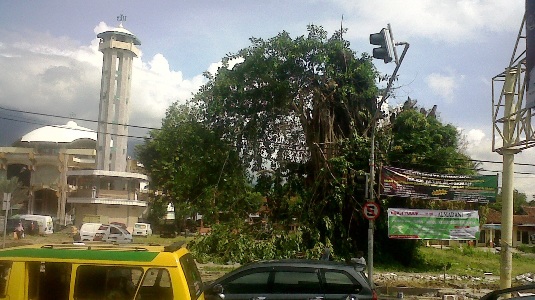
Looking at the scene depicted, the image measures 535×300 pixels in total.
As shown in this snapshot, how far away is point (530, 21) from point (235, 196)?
515 inches

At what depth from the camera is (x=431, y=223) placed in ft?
64.7

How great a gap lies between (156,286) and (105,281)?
A: 1.98 feet

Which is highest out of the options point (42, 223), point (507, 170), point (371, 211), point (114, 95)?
point (114, 95)

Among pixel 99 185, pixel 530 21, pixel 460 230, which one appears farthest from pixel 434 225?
→ pixel 99 185

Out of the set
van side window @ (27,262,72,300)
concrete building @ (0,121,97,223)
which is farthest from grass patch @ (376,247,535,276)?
concrete building @ (0,121,97,223)

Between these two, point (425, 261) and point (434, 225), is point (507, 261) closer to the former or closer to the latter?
point (434, 225)

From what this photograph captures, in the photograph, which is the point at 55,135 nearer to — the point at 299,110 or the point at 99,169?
the point at 99,169

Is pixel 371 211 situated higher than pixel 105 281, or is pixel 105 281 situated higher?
pixel 371 211

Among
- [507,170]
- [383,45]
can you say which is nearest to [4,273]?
[383,45]

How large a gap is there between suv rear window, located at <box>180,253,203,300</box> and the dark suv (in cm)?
162

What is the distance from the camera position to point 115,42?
6191 cm

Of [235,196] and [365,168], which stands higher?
[365,168]

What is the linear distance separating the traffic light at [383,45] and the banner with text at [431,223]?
31.3ft

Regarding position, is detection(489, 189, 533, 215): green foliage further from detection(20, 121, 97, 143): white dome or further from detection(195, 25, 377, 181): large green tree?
detection(20, 121, 97, 143): white dome
